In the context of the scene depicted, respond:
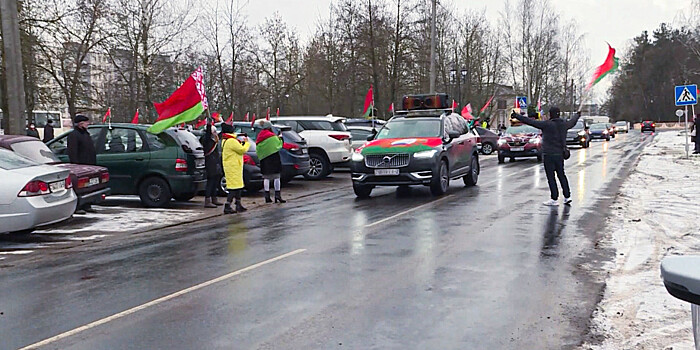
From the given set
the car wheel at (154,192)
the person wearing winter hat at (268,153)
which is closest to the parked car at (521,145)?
the person wearing winter hat at (268,153)

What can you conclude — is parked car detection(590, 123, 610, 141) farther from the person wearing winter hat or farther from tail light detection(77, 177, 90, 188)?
tail light detection(77, 177, 90, 188)

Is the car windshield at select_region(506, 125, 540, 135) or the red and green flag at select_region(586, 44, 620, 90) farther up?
the red and green flag at select_region(586, 44, 620, 90)

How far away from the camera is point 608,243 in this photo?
28.7 ft

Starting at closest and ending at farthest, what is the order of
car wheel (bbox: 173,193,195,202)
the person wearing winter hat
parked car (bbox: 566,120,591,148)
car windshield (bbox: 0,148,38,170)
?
car windshield (bbox: 0,148,38,170) → the person wearing winter hat → car wheel (bbox: 173,193,195,202) → parked car (bbox: 566,120,591,148)

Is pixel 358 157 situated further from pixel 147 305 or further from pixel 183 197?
pixel 147 305

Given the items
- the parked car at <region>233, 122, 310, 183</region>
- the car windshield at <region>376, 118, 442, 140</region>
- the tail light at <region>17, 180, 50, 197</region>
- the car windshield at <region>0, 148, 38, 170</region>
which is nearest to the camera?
the tail light at <region>17, 180, 50, 197</region>

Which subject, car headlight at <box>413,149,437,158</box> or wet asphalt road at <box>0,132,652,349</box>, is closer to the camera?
wet asphalt road at <box>0,132,652,349</box>

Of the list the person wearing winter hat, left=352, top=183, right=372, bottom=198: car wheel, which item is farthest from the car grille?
the person wearing winter hat

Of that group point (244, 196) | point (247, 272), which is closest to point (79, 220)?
point (244, 196)

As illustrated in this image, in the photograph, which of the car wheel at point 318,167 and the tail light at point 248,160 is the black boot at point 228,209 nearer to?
the tail light at point 248,160

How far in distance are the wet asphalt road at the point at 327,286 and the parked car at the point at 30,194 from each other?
3.89 feet

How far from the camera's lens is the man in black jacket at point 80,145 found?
40.7 ft

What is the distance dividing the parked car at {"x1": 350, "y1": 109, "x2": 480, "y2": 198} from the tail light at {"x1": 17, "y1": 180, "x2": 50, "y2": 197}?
21.5ft

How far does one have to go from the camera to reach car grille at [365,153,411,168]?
13.9m
